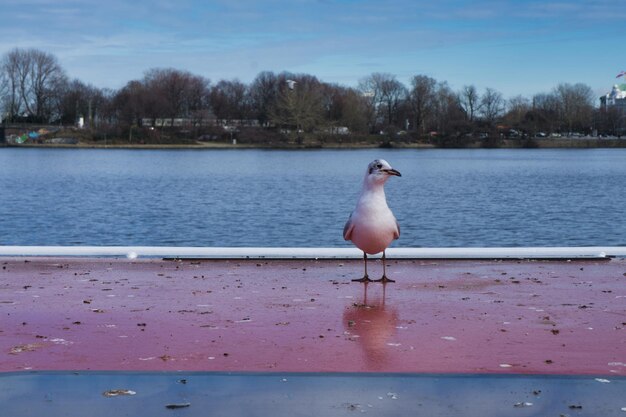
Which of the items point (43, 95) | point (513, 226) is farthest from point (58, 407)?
point (43, 95)

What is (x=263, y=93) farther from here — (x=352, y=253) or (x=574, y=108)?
(x=352, y=253)

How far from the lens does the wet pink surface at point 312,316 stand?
5.62m

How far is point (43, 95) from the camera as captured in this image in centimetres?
11731

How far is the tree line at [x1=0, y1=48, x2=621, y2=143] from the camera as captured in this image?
117062 millimetres

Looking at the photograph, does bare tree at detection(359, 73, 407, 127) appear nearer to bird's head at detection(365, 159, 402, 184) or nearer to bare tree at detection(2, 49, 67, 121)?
bare tree at detection(2, 49, 67, 121)

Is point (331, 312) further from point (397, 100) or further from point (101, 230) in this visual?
point (397, 100)

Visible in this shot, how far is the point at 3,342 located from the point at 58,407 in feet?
5.85

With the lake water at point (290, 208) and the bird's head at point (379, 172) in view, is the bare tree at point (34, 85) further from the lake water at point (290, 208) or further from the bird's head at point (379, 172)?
the bird's head at point (379, 172)

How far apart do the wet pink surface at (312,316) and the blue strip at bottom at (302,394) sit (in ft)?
1.25

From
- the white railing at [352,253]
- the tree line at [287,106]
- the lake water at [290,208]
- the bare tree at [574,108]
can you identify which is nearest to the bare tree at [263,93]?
the tree line at [287,106]

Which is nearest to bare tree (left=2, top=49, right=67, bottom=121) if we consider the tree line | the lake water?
the tree line

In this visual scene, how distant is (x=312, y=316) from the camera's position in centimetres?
706

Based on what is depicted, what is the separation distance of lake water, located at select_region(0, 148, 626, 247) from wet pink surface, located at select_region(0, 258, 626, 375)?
1215 cm

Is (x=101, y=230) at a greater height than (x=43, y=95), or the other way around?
(x=43, y=95)
